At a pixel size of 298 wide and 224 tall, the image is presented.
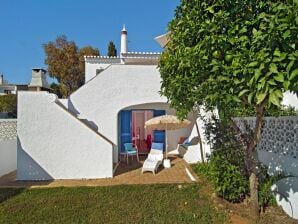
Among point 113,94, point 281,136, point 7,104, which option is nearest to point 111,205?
point 281,136

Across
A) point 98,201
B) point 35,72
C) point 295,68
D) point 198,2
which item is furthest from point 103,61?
point 295,68

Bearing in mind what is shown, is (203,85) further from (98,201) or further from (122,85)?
(122,85)

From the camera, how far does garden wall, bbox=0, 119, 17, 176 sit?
12.2 m

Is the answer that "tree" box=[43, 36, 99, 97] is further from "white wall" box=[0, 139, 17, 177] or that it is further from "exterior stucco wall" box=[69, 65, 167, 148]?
"white wall" box=[0, 139, 17, 177]

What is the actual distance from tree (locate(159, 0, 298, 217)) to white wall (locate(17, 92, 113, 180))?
6.31 m

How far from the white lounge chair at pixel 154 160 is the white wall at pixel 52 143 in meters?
2.17

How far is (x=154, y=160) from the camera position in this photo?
13234 mm

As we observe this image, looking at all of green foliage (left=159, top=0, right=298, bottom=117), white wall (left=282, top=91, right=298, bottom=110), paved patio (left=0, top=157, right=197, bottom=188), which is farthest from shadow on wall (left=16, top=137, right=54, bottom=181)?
white wall (left=282, top=91, right=298, bottom=110)

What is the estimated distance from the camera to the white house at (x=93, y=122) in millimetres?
11445

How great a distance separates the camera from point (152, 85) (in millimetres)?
15203

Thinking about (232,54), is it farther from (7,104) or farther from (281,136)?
(7,104)

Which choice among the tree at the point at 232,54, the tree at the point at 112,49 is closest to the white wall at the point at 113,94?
the tree at the point at 232,54

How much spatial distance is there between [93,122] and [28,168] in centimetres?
457

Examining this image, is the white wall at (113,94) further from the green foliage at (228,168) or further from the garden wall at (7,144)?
the green foliage at (228,168)
